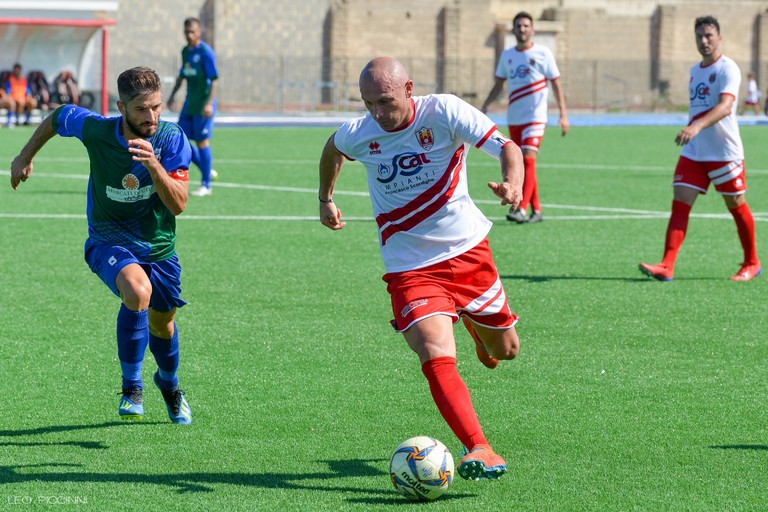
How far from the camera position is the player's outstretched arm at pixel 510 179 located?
5047 mm

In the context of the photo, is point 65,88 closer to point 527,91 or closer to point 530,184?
point 527,91

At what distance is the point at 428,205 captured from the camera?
18.2ft

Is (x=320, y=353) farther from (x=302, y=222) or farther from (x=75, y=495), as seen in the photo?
(x=302, y=222)

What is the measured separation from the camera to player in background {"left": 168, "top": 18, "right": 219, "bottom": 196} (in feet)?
53.3

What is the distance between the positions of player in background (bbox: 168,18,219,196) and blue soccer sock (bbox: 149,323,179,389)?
10360 millimetres

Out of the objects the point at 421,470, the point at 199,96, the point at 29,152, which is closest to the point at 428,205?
the point at 421,470

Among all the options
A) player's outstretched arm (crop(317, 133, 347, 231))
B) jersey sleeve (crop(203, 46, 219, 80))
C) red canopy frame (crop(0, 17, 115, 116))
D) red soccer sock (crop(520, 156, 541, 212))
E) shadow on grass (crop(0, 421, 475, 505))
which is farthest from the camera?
red canopy frame (crop(0, 17, 115, 116))

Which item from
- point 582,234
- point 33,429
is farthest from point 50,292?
point 582,234

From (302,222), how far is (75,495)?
29.6 ft

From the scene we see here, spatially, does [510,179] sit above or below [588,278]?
above

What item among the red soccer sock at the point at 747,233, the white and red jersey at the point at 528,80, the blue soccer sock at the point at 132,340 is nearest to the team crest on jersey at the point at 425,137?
the blue soccer sock at the point at 132,340

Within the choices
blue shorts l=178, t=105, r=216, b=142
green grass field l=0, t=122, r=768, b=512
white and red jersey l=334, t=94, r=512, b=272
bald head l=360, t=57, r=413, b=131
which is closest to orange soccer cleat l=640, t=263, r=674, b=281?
green grass field l=0, t=122, r=768, b=512

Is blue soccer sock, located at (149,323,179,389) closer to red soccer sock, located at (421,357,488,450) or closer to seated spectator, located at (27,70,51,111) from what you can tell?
red soccer sock, located at (421,357,488,450)

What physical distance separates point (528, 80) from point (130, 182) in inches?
345
